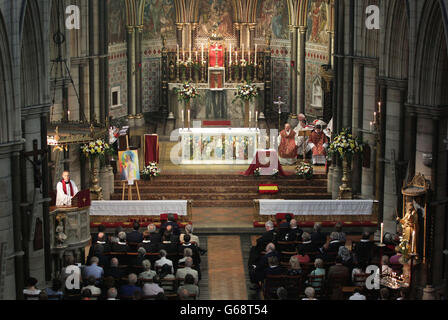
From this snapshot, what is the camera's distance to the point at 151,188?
28078mm

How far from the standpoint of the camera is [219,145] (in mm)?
30438

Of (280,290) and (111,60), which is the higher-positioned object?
(111,60)

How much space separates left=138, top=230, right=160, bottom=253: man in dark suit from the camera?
811 inches

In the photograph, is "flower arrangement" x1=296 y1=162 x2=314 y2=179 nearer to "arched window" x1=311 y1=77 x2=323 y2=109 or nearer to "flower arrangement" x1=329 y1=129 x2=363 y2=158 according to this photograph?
"flower arrangement" x1=329 y1=129 x2=363 y2=158

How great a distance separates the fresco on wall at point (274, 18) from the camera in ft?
125

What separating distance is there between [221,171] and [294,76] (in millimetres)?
8967

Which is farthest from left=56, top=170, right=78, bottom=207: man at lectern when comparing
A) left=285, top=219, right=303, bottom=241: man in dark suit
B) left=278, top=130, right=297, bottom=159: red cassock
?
left=278, top=130, right=297, bottom=159: red cassock

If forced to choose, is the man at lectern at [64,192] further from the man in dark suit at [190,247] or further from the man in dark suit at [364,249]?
the man in dark suit at [364,249]

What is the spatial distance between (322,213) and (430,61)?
259 inches

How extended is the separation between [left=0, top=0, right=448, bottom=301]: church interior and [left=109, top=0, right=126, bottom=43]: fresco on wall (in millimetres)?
77

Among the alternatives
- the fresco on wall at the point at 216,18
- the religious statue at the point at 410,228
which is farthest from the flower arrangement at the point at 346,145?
the fresco on wall at the point at 216,18

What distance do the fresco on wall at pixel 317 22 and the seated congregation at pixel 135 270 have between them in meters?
15.0

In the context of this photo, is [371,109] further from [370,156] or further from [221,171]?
[221,171]

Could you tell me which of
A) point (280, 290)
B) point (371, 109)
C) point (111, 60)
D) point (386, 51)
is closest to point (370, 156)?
point (371, 109)
